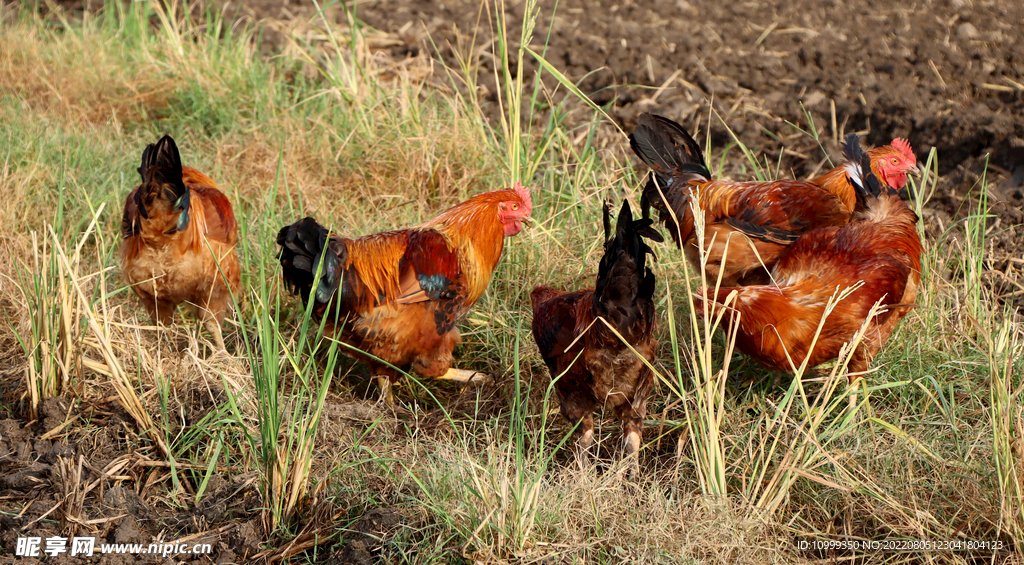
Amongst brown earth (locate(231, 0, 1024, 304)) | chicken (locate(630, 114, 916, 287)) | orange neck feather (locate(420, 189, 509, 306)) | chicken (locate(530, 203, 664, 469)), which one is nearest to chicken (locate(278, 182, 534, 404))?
orange neck feather (locate(420, 189, 509, 306))

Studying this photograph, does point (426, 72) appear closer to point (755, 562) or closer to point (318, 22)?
point (318, 22)

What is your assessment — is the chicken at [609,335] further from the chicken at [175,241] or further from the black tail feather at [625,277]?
the chicken at [175,241]

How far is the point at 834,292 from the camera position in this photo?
9.35ft

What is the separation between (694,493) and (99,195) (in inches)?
145

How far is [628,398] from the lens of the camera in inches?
116

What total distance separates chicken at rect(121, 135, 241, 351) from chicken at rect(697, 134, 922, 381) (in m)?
2.25

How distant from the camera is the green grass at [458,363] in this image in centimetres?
235

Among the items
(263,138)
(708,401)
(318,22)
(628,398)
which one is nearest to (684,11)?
(318,22)

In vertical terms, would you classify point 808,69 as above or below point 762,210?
above

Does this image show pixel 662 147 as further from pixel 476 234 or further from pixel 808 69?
pixel 808 69

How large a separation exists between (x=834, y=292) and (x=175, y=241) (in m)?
2.82

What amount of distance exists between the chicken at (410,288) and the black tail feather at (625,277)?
1010 mm

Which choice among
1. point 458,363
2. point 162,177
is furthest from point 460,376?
point 162,177

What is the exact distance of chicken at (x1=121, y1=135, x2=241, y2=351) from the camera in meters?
3.42
